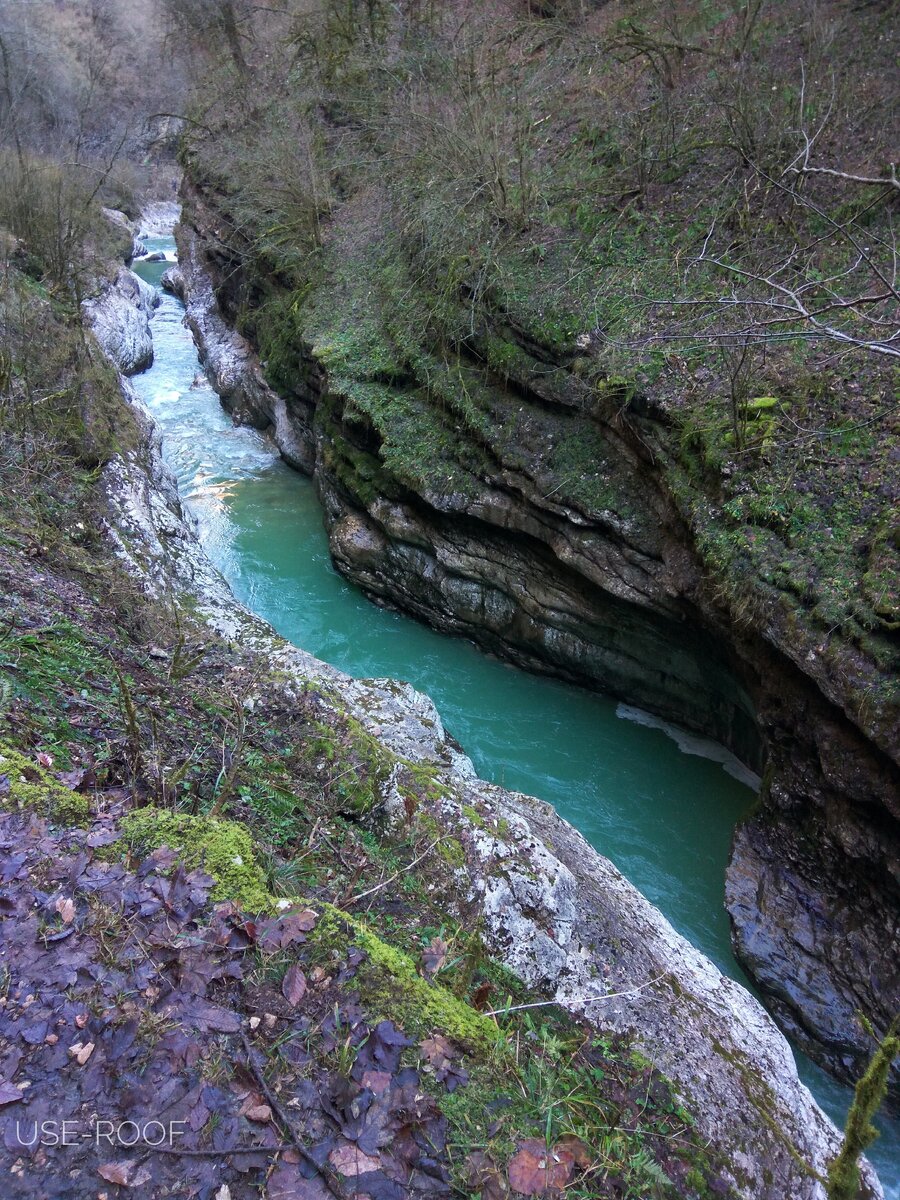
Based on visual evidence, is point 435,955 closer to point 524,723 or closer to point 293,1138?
point 293,1138

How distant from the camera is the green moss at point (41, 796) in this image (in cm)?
289

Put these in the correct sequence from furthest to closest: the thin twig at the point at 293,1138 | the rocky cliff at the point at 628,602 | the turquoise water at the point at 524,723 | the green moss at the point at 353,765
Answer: the turquoise water at the point at 524,723, the rocky cliff at the point at 628,602, the green moss at the point at 353,765, the thin twig at the point at 293,1138

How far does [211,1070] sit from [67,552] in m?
5.33

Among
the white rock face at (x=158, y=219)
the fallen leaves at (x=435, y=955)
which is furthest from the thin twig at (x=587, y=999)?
the white rock face at (x=158, y=219)

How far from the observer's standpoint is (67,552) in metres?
6.33

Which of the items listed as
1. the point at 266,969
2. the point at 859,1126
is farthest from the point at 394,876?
the point at 859,1126

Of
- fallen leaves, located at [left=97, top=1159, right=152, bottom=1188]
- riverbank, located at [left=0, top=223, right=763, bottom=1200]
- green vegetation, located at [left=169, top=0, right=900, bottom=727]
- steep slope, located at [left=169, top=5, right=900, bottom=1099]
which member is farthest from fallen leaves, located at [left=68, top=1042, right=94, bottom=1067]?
green vegetation, located at [left=169, top=0, right=900, bottom=727]

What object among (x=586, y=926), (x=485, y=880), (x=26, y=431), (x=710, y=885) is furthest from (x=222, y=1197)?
(x=26, y=431)

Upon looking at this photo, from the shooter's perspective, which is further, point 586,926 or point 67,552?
point 67,552

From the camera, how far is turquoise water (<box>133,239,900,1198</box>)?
6.88 metres

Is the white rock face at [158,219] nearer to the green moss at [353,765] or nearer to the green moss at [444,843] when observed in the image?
the green moss at [353,765]

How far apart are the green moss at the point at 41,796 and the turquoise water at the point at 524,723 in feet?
16.9

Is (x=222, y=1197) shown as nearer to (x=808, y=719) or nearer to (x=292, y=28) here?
(x=808, y=719)

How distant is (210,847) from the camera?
2.87m
